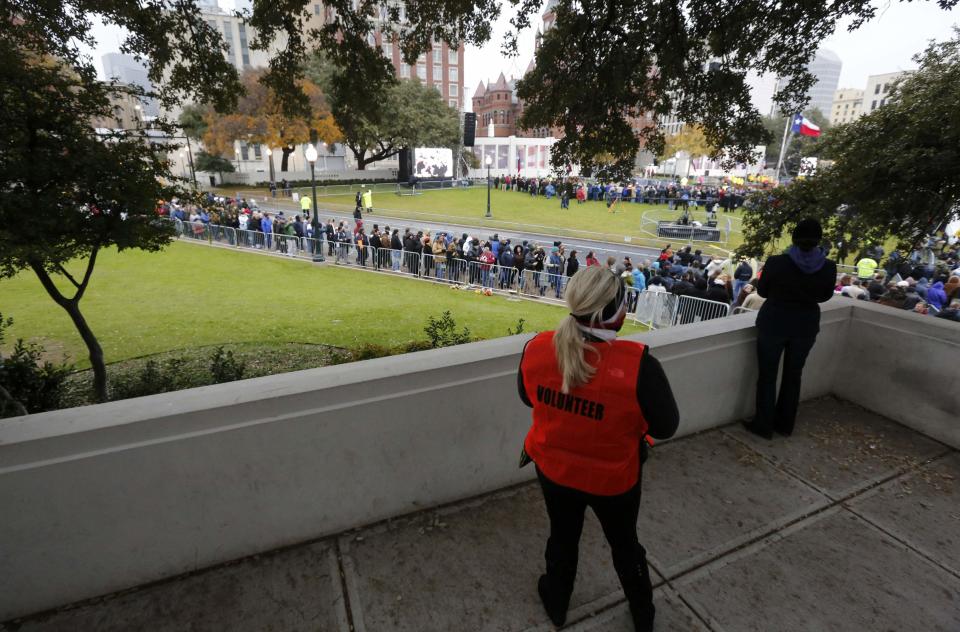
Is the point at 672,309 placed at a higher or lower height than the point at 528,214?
lower

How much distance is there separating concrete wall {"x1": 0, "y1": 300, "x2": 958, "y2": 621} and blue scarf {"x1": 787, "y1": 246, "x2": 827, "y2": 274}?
3.93ft

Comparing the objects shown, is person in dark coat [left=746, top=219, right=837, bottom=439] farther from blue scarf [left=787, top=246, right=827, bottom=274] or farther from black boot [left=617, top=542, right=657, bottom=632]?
black boot [left=617, top=542, right=657, bottom=632]

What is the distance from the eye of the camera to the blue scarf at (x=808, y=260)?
11.5ft

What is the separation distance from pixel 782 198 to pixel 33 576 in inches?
361

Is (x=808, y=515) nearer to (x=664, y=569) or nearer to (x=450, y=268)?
(x=664, y=569)

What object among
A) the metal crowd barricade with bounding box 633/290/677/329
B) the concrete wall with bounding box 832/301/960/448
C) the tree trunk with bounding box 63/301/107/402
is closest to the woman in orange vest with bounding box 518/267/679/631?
the concrete wall with bounding box 832/301/960/448

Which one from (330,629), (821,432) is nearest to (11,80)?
(330,629)

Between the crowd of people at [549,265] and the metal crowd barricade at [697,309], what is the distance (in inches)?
9.0

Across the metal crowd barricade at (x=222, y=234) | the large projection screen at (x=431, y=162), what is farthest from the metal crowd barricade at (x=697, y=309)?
the large projection screen at (x=431, y=162)

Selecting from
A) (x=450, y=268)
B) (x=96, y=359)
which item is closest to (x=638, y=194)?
(x=450, y=268)

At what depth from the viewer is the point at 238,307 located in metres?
12.0

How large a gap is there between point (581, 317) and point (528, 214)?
3426 cm

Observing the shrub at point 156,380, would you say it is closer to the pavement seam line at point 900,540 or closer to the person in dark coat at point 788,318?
the person in dark coat at point 788,318

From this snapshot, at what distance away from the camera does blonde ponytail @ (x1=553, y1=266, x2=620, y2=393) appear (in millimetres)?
1768
